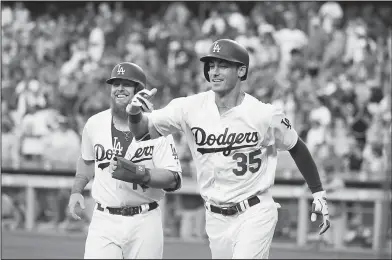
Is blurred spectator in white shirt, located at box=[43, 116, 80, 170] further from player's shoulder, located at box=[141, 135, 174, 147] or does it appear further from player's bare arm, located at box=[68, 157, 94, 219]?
player's shoulder, located at box=[141, 135, 174, 147]

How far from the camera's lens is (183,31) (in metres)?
17.6

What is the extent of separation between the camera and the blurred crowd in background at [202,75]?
14.5m

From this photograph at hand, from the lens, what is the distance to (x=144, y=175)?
5648mm

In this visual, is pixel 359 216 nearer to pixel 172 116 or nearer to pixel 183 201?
pixel 183 201

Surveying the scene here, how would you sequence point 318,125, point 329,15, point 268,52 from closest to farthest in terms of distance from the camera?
point 318,125 < point 268,52 < point 329,15

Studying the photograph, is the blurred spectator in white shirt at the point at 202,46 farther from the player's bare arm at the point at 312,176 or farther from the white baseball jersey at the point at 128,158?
the player's bare arm at the point at 312,176

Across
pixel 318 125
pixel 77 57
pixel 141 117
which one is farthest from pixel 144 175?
pixel 77 57

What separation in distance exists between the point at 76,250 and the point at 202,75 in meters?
5.41

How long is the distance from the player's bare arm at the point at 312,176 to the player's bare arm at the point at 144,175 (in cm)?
96

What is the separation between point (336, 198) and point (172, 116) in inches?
324

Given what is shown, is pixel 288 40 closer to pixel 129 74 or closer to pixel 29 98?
pixel 29 98

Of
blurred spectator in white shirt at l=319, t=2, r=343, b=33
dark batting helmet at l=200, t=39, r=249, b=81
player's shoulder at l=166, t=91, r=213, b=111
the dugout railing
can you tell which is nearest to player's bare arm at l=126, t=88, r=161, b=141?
player's shoulder at l=166, t=91, r=213, b=111

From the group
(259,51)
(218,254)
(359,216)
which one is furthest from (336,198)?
(218,254)

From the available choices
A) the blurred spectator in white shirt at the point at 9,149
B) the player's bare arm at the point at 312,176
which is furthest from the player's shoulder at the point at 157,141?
the blurred spectator in white shirt at the point at 9,149
